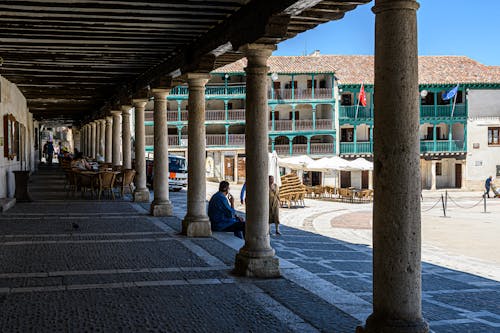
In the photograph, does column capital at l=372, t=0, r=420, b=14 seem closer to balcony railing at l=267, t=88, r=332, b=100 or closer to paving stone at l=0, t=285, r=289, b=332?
paving stone at l=0, t=285, r=289, b=332

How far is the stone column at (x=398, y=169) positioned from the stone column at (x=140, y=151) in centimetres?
1238

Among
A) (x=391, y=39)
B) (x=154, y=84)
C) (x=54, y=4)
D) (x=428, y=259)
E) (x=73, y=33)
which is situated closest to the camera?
(x=391, y=39)

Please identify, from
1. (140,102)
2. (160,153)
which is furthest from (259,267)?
(140,102)

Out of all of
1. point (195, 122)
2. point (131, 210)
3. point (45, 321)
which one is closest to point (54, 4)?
point (195, 122)

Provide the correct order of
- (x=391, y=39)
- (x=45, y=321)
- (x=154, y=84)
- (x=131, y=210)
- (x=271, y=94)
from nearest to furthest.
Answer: (x=391, y=39) → (x=45, y=321) → (x=154, y=84) → (x=131, y=210) → (x=271, y=94)

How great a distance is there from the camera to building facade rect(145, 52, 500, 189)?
47.7 m

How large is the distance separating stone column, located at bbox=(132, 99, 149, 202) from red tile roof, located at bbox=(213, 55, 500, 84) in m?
30.9

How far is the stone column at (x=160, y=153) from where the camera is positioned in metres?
13.1

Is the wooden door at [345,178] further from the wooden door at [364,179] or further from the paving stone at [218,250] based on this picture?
the paving stone at [218,250]

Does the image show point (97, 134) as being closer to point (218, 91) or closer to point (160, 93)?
point (218, 91)

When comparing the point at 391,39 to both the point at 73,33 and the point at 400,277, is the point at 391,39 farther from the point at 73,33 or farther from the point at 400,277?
the point at 73,33

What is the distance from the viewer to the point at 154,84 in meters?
13.4

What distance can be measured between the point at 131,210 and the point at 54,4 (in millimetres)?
7593

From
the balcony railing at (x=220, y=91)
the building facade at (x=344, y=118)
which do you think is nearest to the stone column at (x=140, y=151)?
the building facade at (x=344, y=118)
